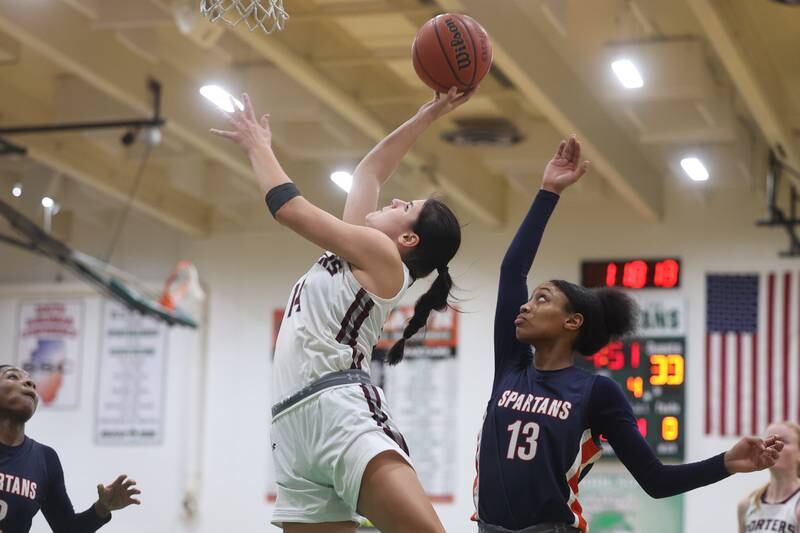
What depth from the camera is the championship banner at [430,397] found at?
1199 cm

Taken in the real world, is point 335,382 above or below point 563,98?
below

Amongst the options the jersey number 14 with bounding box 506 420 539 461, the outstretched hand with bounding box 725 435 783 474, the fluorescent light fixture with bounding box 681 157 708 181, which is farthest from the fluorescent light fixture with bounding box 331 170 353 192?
the outstretched hand with bounding box 725 435 783 474

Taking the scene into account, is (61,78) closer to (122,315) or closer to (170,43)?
(170,43)

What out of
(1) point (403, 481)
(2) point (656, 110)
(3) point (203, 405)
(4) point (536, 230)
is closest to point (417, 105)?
(2) point (656, 110)

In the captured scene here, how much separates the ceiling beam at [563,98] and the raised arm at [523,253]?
340 centimetres

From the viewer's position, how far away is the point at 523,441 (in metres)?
3.74

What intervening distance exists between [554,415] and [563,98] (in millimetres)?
5756

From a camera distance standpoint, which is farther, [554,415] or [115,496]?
[115,496]

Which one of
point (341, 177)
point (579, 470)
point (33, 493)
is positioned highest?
point (341, 177)

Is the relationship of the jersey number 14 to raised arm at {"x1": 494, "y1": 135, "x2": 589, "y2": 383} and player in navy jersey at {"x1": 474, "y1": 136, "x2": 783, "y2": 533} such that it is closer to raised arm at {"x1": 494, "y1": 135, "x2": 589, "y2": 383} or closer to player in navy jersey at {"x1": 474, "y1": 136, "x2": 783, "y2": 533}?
player in navy jersey at {"x1": 474, "y1": 136, "x2": 783, "y2": 533}

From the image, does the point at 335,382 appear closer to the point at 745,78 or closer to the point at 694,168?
the point at 745,78

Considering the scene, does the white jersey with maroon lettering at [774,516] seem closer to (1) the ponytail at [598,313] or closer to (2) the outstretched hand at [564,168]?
(1) the ponytail at [598,313]

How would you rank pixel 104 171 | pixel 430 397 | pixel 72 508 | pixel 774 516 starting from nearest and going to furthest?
pixel 72 508 → pixel 774 516 → pixel 104 171 → pixel 430 397

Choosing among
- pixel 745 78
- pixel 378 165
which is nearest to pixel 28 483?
pixel 378 165
